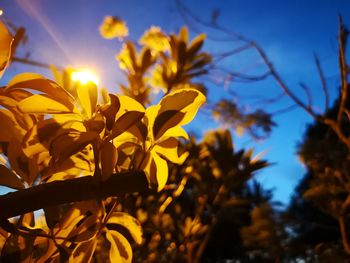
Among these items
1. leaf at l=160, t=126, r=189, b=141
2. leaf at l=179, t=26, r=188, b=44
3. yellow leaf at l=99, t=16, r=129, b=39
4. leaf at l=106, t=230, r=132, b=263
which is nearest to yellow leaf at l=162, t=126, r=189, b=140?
leaf at l=160, t=126, r=189, b=141

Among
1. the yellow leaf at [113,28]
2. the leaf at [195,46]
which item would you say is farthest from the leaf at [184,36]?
the yellow leaf at [113,28]

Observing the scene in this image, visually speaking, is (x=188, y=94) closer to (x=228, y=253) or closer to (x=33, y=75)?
(x=33, y=75)

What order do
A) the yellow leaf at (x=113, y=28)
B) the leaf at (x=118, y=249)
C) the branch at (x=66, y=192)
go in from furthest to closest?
the yellow leaf at (x=113, y=28), the leaf at (x=118, y=249), the branch at (x=66, y=192)

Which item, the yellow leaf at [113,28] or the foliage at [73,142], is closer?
the foliage at [73,142]

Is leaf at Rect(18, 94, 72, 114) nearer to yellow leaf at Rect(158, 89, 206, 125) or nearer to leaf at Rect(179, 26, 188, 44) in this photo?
yellow leaf at Rect(158, 89, 206, 125)

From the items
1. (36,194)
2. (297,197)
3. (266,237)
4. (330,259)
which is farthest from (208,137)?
(297,197)

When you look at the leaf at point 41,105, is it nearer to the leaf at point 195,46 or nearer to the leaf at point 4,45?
the leaf at point 4,45
